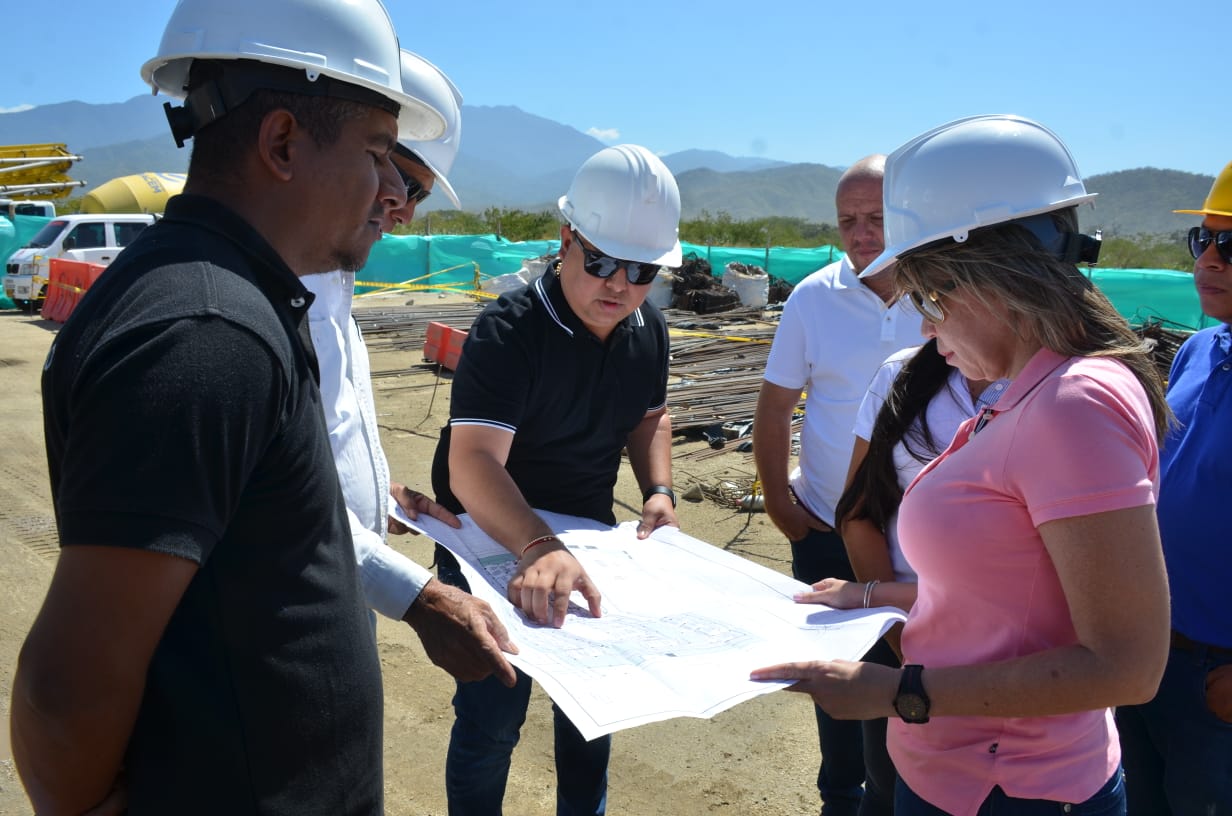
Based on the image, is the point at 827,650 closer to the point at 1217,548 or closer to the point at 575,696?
the point at 575,696

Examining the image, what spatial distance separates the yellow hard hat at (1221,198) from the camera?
8.99 feet

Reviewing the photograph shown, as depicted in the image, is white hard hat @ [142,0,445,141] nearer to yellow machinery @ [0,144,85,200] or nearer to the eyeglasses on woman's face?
the eyeglasses on woman's face

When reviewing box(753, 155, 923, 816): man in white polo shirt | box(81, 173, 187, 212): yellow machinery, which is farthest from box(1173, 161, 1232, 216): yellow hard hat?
box(81, 173, 187, 212): yellow machinery

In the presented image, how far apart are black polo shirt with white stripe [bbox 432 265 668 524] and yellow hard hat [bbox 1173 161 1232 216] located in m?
1.74

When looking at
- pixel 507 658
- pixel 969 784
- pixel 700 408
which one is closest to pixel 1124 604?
pixel 969 784

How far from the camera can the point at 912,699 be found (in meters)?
1.72

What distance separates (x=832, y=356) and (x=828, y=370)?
0.17 ft

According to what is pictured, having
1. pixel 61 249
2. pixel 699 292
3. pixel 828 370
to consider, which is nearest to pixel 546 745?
pixel 828 370

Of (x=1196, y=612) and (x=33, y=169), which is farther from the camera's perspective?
(x=33, y=169)

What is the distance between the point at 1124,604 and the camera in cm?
153

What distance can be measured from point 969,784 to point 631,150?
6.50 ft

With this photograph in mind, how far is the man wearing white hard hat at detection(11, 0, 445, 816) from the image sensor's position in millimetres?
1152

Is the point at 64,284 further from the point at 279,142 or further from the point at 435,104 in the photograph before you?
the point at 279,142

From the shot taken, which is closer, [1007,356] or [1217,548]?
[1007,356]
